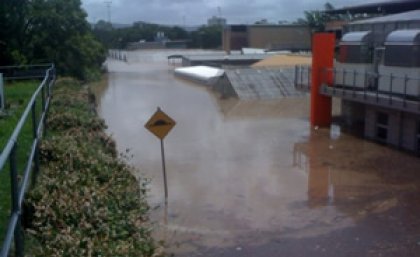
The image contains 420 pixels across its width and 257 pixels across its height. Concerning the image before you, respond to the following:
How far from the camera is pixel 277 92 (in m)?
39.8

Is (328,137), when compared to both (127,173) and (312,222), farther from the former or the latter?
(127,173)

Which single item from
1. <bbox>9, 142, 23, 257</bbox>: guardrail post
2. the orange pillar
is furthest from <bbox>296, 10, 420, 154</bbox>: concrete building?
<bbox>9, 142, 23, 257</bbox>: guardrail post

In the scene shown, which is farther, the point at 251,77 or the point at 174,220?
the point at 251,77

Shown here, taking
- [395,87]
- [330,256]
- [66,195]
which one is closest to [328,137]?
[395,87]

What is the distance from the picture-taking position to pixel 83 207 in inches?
275

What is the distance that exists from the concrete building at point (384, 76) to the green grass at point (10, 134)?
11941mm

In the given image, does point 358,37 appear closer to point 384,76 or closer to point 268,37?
point 384,76

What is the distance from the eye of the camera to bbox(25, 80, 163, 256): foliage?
6125 mm

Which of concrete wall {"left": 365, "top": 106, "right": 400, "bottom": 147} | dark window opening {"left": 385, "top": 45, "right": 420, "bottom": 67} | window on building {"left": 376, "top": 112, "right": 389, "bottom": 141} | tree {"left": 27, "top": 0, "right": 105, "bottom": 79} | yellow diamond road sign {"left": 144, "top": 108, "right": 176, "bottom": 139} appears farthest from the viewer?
tree {"left": 27, "top": 0, "right": 105, "bottom": 79}

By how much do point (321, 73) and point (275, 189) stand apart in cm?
1057

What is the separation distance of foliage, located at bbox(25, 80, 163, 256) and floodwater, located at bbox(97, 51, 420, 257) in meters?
1.99

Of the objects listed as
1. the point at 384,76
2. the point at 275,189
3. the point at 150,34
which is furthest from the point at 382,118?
the point at 150,34

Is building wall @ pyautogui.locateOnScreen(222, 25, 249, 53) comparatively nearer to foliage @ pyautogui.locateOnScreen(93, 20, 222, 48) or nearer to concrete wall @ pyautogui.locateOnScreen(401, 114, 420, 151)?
foliage @ pyautogui.locateOnScreen(93, 20, 222, 48)

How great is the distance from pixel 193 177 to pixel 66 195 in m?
10.5
